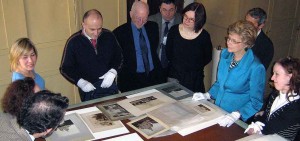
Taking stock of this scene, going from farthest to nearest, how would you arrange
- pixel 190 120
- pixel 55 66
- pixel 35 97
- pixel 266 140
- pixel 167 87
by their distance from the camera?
pixel 55 66, pixel 167 87, pixel 190 120, pixel 266 140, pixel 35 97

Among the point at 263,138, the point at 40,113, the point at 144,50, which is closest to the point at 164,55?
the point at 144,50

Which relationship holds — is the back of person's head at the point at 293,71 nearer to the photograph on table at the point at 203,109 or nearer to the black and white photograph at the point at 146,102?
the photograph on table at the point at 203,109

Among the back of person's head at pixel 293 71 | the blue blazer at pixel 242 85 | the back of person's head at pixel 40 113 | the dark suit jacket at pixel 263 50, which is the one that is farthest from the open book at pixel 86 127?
the dark suit jacket at pixel 263 50

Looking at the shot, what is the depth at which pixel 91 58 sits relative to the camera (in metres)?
3.23

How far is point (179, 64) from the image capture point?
3.56m

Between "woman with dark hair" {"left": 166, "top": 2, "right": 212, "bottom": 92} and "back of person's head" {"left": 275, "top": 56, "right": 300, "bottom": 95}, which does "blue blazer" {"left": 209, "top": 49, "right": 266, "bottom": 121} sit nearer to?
"back of person's head" {"left": 275, "top": 56, "right": 300, "bottom": 95}

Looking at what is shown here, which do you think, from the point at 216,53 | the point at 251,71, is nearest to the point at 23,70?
the point at 251,71

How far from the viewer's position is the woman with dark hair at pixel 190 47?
3377 mm

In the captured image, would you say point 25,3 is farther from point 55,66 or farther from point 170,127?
point 170,127

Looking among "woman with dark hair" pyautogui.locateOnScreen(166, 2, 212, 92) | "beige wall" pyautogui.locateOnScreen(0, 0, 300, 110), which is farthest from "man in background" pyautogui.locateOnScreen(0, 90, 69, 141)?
A: "beige wall" pyautogui.locateOnScreen(0, 0, 300, 110)

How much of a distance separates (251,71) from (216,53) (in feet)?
7.10

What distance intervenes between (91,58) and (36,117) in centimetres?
158

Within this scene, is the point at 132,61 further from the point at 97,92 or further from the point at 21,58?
the point at 21,58

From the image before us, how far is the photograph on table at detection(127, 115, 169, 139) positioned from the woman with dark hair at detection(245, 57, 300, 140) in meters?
0.61
